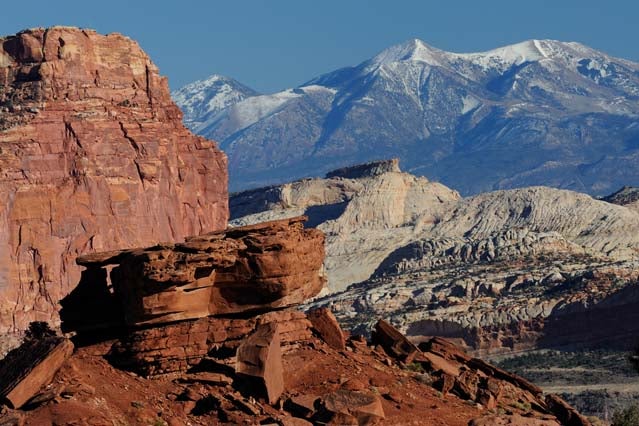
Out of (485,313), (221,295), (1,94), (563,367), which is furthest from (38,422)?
(485,313)

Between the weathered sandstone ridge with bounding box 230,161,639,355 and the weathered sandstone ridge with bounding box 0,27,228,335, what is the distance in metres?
16.8

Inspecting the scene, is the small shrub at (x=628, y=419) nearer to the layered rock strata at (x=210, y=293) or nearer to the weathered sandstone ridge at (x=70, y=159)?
the layered rock strata at (x=210, y=293)

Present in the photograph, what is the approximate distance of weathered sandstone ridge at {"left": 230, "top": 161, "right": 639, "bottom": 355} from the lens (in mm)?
123812

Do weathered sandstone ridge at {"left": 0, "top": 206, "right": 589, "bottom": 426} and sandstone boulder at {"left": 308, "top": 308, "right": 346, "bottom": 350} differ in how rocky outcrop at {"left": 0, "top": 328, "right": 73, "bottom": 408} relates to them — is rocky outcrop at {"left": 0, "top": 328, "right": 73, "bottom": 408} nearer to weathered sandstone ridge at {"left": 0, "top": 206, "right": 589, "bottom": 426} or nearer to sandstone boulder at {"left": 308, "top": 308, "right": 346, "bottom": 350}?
weathered sandstone ridge at {"left": 0, "top": 206, "right": 589, "bottom": 426}

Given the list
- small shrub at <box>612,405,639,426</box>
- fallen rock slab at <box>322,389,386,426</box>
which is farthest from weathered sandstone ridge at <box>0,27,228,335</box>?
fallen rock slab at <box>322,389,386,426</box>

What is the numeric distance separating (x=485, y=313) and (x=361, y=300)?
17935mm

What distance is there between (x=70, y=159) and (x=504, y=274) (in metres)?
49.4

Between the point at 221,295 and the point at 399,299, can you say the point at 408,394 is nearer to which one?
the point at 221,295

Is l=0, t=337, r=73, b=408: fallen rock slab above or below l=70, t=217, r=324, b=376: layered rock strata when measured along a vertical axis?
below

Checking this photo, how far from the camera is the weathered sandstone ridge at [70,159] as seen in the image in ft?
356

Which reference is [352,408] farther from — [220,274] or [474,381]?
[474,381]

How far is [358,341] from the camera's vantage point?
44.0m

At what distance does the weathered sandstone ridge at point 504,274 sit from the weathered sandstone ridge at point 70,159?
55.3 ft

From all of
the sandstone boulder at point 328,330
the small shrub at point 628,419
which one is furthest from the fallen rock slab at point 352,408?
the small shrub at point 628,419
